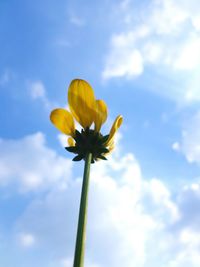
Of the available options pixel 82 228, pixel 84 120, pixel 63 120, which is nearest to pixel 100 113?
pixel 84 120

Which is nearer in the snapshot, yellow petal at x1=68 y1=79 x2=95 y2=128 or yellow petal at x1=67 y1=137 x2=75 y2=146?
yellow petal at x1=68 y1=79 x2=95 y2=128

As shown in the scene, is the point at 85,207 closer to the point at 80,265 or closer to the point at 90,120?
the point at 80,265

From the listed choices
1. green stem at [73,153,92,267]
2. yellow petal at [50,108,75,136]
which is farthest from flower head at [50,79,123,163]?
green stem at [73,153,92,267]

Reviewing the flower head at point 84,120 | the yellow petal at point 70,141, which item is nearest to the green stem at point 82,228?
the flower head at point 84,120

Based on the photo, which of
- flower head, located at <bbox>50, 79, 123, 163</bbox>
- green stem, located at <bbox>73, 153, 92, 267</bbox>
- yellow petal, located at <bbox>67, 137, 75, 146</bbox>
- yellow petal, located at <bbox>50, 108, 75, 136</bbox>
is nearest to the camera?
green stem, located at <bbox>73, 153, 92, 267</bbox>

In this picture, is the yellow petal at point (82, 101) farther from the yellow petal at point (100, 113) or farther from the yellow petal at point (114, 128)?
the yellow petal at point (114, 128)

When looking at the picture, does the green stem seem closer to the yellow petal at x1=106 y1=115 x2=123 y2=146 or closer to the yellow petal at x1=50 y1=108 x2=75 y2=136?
the yellow petal at x1=106 y1=115 x2=123 y2=146

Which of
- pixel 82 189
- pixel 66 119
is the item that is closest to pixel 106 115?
pixel 66 119
